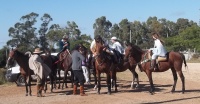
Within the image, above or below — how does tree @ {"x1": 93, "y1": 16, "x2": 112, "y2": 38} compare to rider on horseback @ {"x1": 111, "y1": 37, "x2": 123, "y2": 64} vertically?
above

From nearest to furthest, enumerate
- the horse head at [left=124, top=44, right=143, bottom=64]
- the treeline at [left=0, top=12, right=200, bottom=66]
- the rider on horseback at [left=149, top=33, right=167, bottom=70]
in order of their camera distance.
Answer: the rider on horseback at [left=149, top=33, right=167, bottom=70] < the horse head at [left=124, top=44, right=143, bottom=64] < the treeline at [left=0, top=12, right=200, bottom=66]

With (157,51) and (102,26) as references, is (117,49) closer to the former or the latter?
(157,51)

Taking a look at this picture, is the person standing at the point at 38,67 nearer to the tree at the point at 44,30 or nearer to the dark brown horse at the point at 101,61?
the dark brown horse at the point at 101,61

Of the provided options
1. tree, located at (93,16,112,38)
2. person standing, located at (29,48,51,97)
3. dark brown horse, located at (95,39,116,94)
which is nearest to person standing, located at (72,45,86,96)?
dark brown horse, located at (95,39,116,94)

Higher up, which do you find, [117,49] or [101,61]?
[117,49]

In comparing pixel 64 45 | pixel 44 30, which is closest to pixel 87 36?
pixel 44 30

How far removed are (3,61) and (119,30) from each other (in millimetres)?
50429

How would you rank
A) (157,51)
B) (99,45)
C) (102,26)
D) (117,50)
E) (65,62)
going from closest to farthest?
(99,45) → (157,51) → (117,50) → (65,62) → (102,26)

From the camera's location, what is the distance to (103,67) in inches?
616

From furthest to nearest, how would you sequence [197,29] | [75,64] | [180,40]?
[180,40], [197,29], [75,64]

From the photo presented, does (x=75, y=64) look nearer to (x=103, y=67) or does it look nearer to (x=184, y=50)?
(x=103, y=67)

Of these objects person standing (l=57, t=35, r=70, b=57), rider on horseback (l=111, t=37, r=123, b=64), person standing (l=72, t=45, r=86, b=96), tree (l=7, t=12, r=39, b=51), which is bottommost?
person standing (l=72, t=45, r=86, b=96)

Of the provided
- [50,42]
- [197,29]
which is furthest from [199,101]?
[50,42]

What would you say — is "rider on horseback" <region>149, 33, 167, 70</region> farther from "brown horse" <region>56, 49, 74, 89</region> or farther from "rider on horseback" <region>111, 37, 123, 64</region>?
"brown horse" <region>56, 49, 74, 89</region>
